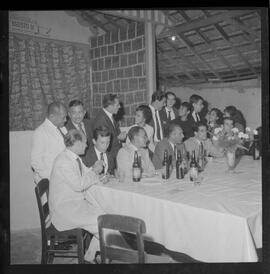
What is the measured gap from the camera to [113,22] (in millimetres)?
2580

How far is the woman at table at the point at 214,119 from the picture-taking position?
2617 mm

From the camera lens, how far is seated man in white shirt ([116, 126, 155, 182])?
252 cm

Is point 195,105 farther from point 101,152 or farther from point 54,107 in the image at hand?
point 54,107

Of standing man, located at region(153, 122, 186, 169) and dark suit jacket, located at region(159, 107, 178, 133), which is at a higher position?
dark suit jacket, located at region(159, 107, 178, 133)

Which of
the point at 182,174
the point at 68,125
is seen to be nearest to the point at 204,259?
the point at 182,174

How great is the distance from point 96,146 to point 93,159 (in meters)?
0.10

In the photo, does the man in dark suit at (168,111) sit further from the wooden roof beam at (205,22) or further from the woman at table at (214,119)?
the wooden roof beam at (205,22)

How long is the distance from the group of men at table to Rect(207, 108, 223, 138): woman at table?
0.17 feet

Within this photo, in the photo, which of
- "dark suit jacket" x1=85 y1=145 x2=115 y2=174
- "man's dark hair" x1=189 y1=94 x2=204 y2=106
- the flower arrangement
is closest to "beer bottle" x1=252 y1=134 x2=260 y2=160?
the flower arrangement

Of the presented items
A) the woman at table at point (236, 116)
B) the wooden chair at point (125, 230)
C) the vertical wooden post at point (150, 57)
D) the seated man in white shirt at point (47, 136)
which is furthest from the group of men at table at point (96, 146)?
the wooden chair at point (125, 230)

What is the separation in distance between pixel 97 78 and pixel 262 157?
1.41m

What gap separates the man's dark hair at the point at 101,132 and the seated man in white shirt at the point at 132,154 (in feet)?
0.55

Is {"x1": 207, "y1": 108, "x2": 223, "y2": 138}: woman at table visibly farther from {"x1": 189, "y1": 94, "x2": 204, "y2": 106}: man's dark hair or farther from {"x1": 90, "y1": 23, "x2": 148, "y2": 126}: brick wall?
{"x1": 90, "y1": 23, "x2": 148, "y2": 126}: brick wall

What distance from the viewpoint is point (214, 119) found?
266 cm
